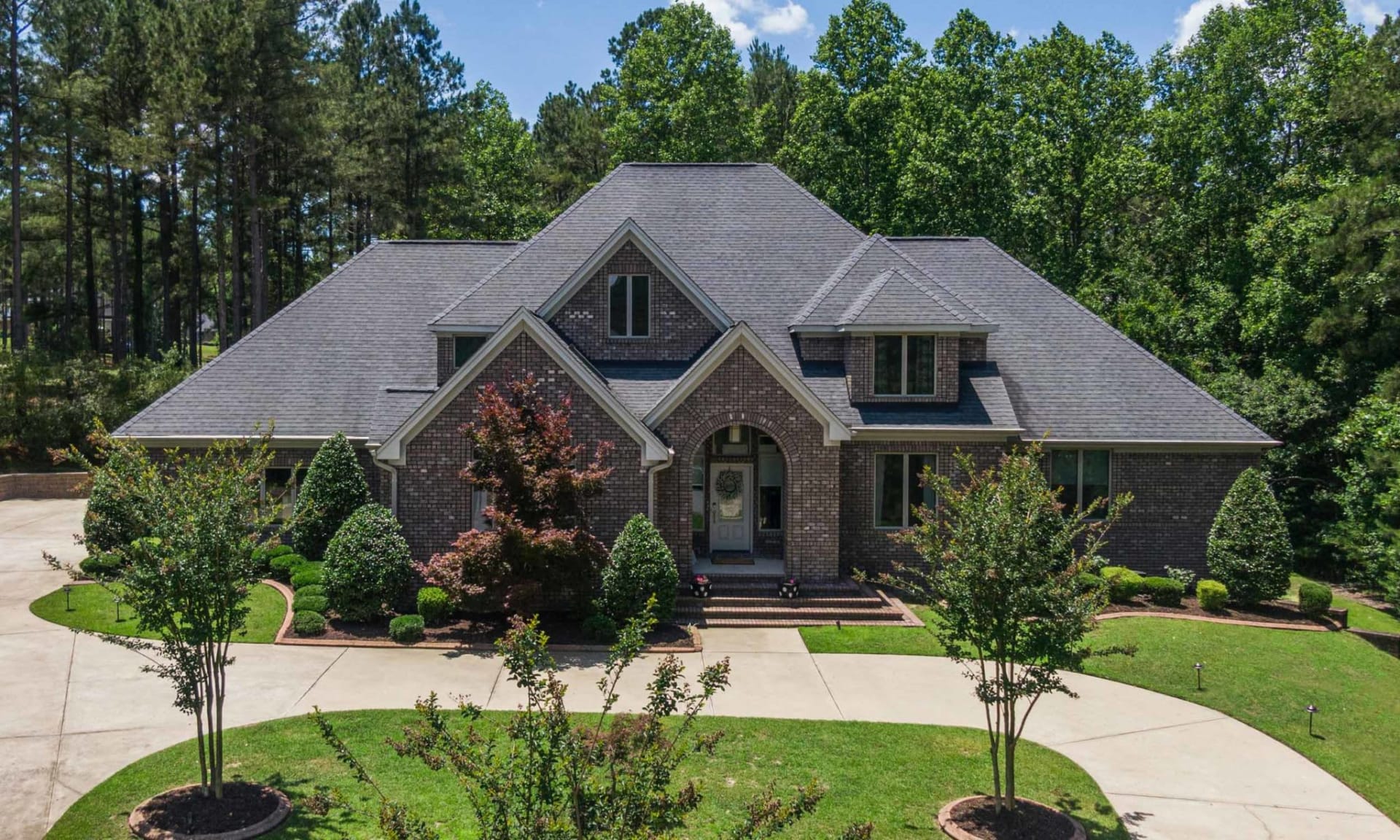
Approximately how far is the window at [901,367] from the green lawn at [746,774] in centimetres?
996

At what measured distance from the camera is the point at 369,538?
18250mm

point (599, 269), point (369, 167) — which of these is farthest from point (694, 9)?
point (599, 269)

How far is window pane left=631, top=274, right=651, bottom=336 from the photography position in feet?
74.3

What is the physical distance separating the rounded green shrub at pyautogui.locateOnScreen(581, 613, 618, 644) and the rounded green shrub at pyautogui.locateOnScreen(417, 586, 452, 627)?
2717 mm

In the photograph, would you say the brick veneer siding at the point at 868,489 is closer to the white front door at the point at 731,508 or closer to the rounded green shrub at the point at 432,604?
the white front door at the point at 731,508

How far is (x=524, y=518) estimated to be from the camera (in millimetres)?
17812

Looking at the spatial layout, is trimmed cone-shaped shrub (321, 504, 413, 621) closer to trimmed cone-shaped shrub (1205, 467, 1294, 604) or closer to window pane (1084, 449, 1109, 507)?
window pane (1084, 449, 1109, 507)

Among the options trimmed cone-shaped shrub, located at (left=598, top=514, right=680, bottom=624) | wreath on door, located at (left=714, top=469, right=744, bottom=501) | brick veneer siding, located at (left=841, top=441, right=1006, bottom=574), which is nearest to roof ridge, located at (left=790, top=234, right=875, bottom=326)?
brick veneer siding, located at (left=841, top=441, right=1006, bottom=574)

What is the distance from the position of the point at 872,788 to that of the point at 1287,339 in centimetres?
2588

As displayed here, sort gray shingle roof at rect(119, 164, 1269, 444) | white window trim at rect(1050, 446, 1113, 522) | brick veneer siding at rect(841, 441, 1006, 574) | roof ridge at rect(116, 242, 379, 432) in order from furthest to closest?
roof ridge at rect(116, 242, 379, 432) → white window trim at rect(1050, 446, 1113, 522) → gray shingle roof at rect(119, 164, 1269, 444) → brick veneer siding at rect(841, 441, 1006, 574)

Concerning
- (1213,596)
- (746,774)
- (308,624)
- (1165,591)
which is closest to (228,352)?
(308,624)

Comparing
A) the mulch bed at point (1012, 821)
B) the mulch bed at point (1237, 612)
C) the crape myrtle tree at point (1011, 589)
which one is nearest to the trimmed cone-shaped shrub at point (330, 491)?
the crape myrtle tree at point (1011, 589)

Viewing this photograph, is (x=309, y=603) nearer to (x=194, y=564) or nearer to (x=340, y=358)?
(x=340, y=358)

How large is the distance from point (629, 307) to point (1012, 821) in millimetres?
14858
